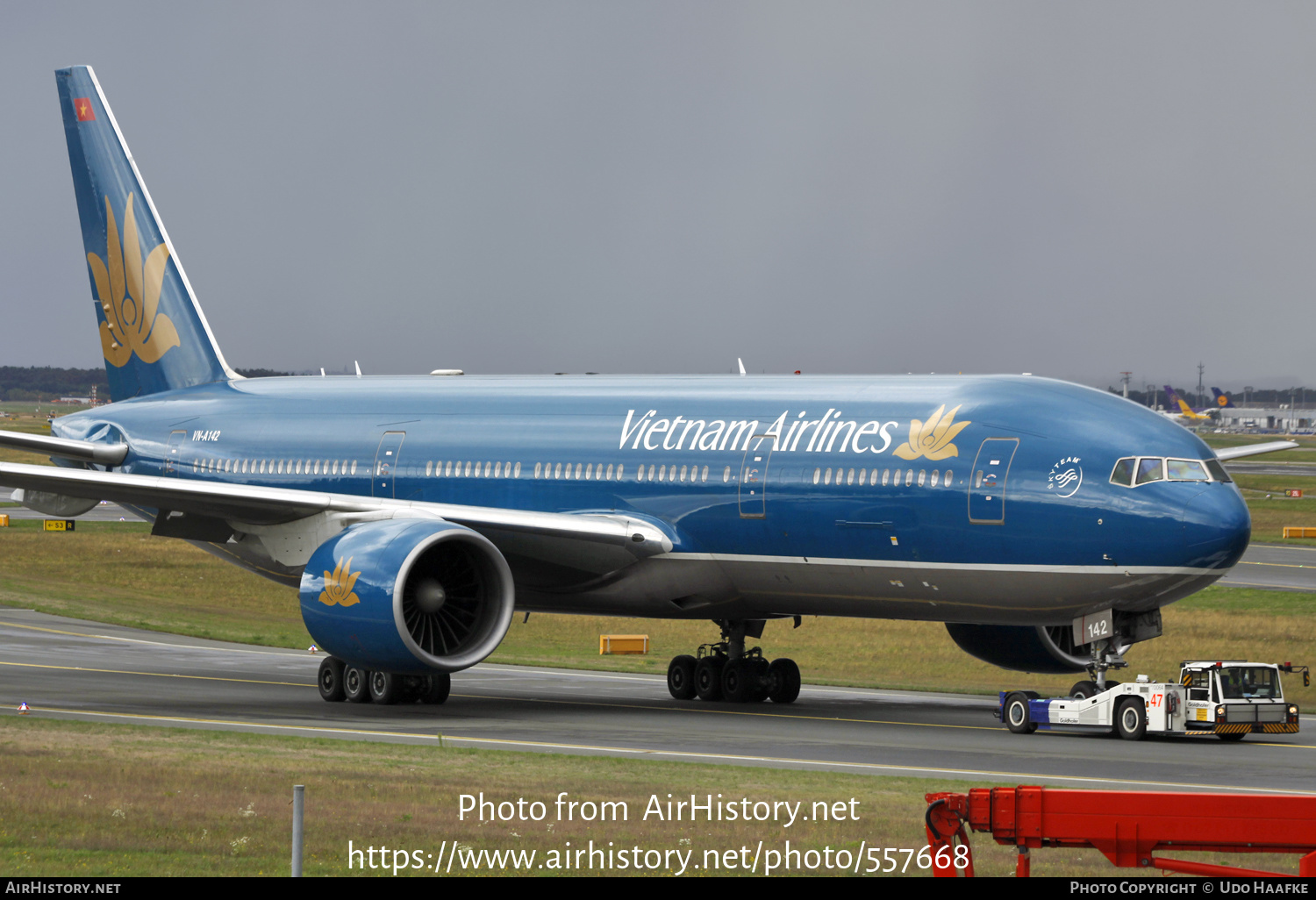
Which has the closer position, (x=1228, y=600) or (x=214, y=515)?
(x=214, y=515)

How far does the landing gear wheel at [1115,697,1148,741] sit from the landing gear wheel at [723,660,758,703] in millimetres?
7316

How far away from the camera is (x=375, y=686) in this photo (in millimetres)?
27109

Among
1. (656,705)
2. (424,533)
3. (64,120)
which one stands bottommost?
(656,705)

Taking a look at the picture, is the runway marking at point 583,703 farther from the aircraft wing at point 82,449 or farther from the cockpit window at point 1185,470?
the cockpit window at point 1185,470

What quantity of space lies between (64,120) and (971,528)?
77.4ft

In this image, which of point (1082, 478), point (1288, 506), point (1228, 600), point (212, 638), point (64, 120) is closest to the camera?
point (1082, 478)

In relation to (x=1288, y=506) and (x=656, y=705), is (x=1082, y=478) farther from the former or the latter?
(x=1288, y=506)

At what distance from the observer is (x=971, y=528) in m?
23.4

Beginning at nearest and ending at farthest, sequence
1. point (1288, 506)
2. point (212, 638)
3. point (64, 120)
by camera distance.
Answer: point (64, 120)
point (212, 638)
point (1288, 506)

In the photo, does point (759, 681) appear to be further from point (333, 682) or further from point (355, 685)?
point (333, 682)

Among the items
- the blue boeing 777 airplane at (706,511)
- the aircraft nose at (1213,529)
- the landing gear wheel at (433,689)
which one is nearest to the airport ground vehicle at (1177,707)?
the blue boeing 777 airplane at (706,511)

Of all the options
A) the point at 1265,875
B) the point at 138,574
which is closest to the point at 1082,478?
the point at 1265,875

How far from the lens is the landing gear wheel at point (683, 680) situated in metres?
29.7

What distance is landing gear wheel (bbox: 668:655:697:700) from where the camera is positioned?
29.7 meters
